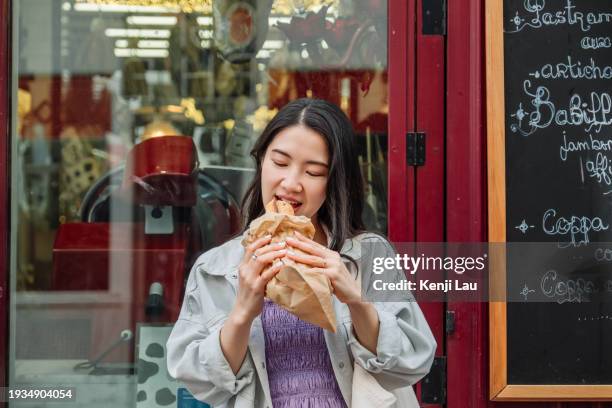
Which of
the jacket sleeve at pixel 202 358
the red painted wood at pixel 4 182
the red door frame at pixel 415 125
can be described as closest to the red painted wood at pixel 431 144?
the red door frame at pixel 415 125

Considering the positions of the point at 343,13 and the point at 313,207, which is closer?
the point at 313,207

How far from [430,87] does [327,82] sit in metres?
0.52

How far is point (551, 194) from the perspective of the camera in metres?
3.62

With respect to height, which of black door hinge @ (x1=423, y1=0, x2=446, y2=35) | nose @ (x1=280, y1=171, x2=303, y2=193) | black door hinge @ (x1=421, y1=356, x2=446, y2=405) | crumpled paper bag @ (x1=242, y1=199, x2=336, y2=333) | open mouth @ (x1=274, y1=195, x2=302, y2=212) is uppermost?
black door hinge @ (x1=423, y1=0, x2=446, y2=35)

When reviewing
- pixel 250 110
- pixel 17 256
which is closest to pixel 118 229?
pixel 17 256

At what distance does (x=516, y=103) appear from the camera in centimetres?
360

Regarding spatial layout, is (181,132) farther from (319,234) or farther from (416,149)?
(319,234)

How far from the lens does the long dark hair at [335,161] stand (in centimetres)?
217

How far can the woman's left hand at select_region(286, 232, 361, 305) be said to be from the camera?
1939 millimetres

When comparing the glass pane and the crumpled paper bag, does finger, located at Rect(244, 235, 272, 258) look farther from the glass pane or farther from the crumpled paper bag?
the glass pane

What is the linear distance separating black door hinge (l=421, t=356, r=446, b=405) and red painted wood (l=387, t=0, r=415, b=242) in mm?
506

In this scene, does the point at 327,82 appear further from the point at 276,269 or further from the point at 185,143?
the point at 276,269

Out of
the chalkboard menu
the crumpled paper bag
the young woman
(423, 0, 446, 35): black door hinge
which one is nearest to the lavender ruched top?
the young woman

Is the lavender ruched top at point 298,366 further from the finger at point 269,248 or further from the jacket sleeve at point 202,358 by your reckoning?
the finger at point 269,248
